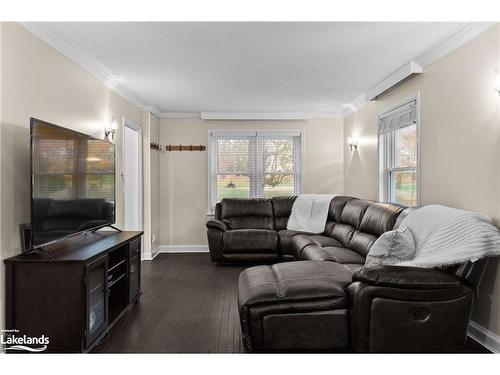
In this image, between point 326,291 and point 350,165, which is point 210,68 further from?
point 350,165

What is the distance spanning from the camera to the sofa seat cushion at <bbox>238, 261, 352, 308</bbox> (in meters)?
2.48

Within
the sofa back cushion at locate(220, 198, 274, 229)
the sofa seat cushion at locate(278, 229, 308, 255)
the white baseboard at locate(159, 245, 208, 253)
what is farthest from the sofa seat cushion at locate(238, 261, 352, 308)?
the white baseboard at locate(159, 245, 208, 253)

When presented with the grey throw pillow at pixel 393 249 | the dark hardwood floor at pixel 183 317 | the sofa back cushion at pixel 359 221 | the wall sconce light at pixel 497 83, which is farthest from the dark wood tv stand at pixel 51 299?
the wall sconce light at pixel 497 83

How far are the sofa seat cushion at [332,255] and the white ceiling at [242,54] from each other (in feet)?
6.29

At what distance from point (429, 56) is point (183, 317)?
10.5ft

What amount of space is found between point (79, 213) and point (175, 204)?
3.53 m

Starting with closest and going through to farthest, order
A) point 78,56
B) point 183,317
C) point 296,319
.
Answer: point 296,319 → point 183,317 → point 78,56

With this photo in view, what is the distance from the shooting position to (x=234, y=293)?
3998mm

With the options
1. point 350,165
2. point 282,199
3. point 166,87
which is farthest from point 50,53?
point 350,165

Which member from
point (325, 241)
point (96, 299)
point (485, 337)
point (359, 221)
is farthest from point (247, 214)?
point (485, 337)

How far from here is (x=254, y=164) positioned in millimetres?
6578

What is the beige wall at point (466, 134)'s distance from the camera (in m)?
2.65

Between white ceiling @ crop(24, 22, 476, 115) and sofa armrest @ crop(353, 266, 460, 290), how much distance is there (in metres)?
1.85

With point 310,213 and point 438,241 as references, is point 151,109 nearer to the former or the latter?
point 310,213
